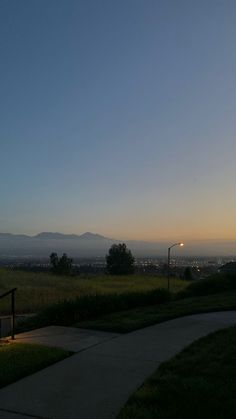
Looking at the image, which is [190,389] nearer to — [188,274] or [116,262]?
[188,274]

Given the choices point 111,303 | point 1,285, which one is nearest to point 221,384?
point 111,303

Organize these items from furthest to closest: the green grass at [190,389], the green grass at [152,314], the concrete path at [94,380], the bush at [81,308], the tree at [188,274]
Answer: the tree at [188,274] → the bush at [81,308] → the green grass at [152,314] → the concrete path at [94,380] → the green grass at [190,389]

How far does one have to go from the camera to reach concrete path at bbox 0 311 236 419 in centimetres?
544

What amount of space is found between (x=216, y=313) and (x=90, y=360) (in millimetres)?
5870

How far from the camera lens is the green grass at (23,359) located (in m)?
Result: 6.56

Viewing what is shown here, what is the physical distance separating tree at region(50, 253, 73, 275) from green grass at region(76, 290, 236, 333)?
6601 cm

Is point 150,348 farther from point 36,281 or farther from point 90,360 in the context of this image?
point 36,281

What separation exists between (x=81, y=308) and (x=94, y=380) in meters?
5.22

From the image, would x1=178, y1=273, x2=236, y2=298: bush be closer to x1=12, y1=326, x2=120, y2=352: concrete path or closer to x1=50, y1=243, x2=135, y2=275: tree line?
x1=12, y1=326, x2=120, y2=352: concrete path

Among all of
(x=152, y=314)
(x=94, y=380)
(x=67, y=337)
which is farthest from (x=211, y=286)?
(x=94, y=380)

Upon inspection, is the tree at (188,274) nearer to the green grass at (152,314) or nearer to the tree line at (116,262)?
the tree line at (116,262)

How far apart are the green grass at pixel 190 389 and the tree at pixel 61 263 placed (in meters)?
72.7

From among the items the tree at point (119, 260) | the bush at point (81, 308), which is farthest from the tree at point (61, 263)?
the bush at point (81, 308)

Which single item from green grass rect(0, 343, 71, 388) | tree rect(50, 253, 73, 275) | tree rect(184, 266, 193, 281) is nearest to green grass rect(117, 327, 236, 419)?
green grass rect(0, 343, 71, 388)
